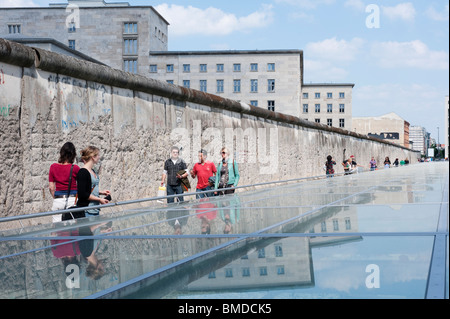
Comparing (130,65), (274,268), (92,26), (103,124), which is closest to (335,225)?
(274,268)

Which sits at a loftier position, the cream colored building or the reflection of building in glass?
the cream colored building

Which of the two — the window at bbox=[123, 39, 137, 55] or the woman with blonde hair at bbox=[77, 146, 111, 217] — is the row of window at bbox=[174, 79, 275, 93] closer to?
the window at bbox=[123, 39, 137, 55]

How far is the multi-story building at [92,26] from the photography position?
69.6 meters

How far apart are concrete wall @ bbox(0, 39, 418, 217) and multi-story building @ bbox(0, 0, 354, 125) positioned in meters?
57.4

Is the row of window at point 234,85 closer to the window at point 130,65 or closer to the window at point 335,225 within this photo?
the window at point 130,65

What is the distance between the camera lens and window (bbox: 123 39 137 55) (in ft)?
232

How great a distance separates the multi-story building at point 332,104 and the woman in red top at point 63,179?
9104 cm

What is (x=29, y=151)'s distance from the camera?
7.15 m

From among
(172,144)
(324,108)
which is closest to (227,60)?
(324,108)

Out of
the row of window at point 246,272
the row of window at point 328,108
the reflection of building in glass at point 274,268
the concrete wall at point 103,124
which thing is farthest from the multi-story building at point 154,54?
the row of window at point 246,272

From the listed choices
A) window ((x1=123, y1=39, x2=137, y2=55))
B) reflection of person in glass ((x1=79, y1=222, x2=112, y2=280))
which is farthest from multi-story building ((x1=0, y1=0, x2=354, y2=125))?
reflection of person in glass ((x1=79, y1=222, x2=112, y2=280))

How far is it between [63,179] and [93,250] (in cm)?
231

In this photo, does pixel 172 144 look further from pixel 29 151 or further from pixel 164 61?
pixel 164 61

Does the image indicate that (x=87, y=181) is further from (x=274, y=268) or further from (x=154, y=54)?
(x=154, y=54)
